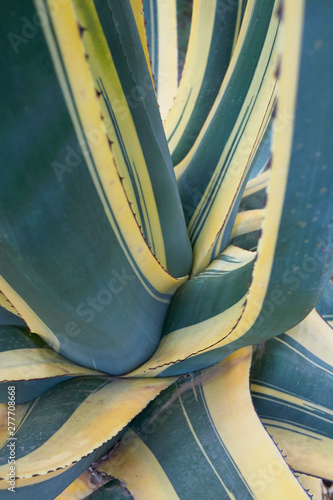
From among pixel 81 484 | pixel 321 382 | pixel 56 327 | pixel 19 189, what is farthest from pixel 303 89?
pixel 81 484

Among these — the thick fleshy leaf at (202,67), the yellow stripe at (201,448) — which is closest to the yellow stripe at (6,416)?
the yellow stripe at (201,448)

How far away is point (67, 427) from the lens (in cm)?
63

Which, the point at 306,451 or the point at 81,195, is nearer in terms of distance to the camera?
the point at 81,195

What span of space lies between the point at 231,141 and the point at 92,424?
1.54ft

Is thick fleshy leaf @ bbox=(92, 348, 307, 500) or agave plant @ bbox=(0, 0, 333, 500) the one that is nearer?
agave plant @ bbox=(0, 0, 333, 500)

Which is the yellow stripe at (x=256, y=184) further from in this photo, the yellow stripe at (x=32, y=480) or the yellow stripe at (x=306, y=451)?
the yellow stripe at (x=32, y=480)

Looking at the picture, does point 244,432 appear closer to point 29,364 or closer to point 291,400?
point 291,400

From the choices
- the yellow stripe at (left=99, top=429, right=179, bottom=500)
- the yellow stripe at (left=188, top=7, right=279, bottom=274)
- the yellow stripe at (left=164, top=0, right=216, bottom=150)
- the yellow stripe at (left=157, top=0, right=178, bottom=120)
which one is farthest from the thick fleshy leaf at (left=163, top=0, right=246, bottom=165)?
the yellow stripe at (left=99, top=429, right=179, bottom=500)

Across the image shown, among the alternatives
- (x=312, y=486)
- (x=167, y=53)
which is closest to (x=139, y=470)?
(x=312, y=486)

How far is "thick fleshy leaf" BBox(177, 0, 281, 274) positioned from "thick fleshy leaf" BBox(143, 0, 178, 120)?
417 millimetres

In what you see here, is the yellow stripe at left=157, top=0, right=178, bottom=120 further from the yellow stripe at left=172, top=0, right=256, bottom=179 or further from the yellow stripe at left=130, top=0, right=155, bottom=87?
the yellow stripe at left=130, top=0, right=155, bottom=87

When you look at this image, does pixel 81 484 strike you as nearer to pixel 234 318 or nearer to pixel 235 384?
pixel 235 384

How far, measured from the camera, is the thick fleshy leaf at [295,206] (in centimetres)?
31

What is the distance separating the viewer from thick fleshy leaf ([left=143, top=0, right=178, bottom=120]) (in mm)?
1109
